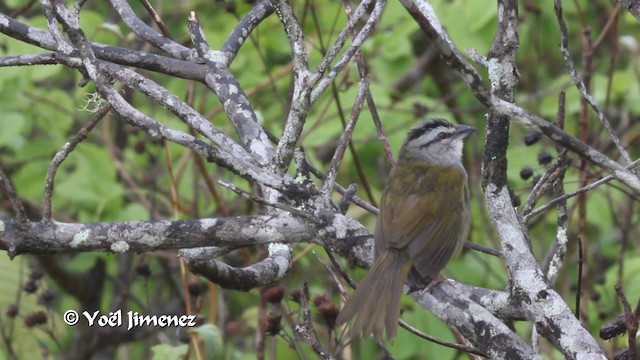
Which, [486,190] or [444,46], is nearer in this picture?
[444,46]

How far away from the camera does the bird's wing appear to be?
3.90m

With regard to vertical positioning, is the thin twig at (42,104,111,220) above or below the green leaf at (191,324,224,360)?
below

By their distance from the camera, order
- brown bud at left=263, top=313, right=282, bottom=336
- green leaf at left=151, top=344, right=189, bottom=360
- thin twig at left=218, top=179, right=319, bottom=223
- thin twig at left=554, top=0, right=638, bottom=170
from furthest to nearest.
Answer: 1. green leaf at left=151, top=344, right=189, bottom=360
2. brown bud at left=263, top=313, right=282, bottom=336
3. thin twig at left=554, top=0, right=638, bottom=170
4. thin twig at left=218, top=179, right=319, bottom=223

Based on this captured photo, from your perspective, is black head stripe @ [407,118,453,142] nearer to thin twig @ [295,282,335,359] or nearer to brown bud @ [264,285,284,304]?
brown bud @ [264,285,284,304]

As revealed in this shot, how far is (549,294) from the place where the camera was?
2.84 metres

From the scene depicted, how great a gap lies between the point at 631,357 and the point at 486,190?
66 centimetres

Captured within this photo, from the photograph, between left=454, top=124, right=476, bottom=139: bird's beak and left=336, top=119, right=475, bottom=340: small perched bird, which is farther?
left=454, top=124, right=476, bottom=139: bird's beak

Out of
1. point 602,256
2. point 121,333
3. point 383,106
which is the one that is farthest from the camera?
point 602,256

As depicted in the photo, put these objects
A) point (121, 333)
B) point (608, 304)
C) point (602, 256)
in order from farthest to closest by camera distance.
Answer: point (602, 256), point (121, 333), point (608, 304)

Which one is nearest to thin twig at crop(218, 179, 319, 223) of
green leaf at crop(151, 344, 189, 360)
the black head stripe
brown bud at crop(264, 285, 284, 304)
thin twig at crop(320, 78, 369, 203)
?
thin twig at crop(320, 78, 369, 203)

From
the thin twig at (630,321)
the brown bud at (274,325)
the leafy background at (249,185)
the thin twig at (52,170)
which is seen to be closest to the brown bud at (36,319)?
the leafy background at (249,185)

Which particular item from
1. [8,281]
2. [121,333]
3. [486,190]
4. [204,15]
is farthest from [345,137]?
[204,15]

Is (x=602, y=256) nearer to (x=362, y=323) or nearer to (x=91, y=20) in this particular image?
(x=91, y=20)

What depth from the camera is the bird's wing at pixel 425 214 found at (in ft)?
12.8
